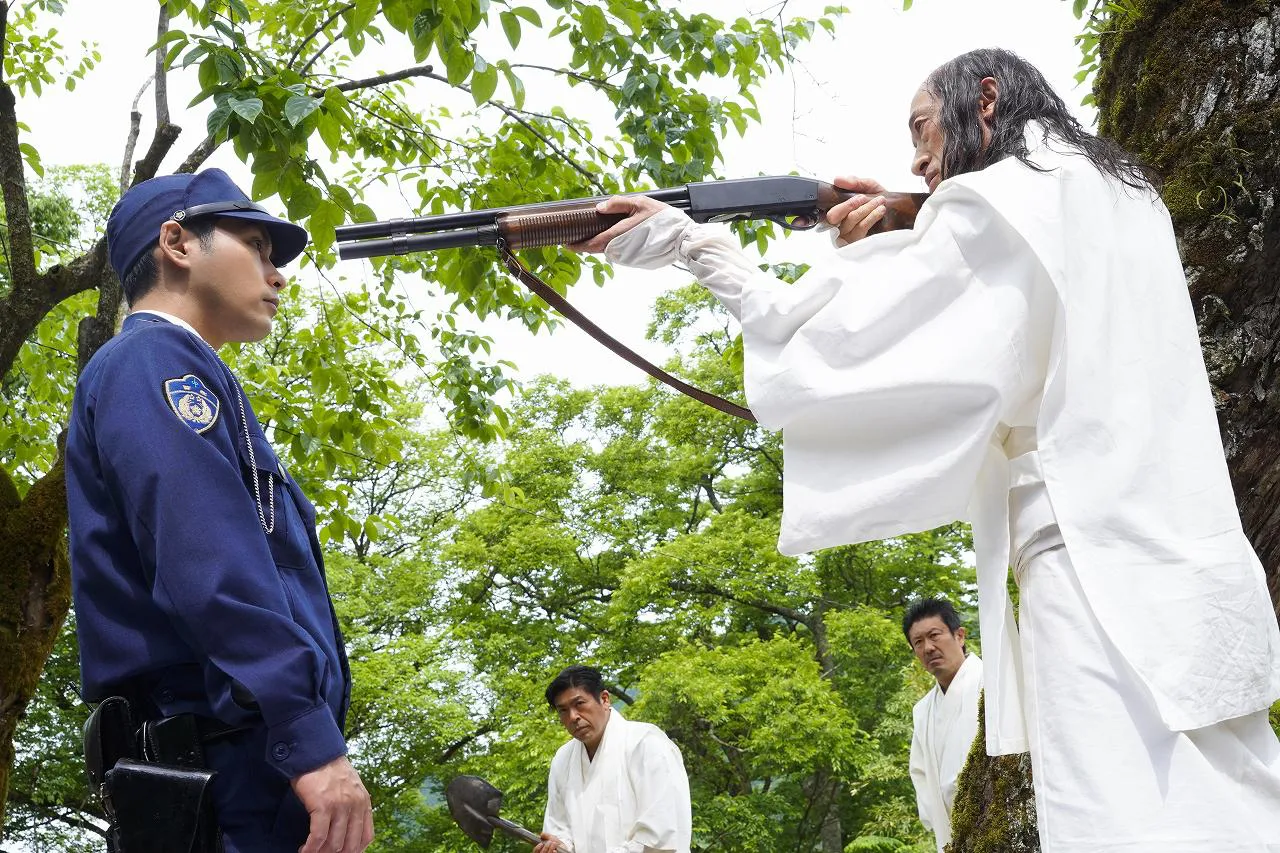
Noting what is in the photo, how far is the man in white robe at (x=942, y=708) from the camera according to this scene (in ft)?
19.7

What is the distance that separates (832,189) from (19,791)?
1874 cm

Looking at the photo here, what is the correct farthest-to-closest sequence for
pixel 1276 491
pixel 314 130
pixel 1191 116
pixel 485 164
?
pixel 485 164 < pixel 314 130 < pixel 1191 116 < pixel 1276 491

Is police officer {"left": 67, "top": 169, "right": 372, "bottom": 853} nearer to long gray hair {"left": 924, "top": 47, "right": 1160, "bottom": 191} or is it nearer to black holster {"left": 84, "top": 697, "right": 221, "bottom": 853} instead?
black holster {"left": 84, "top": 697, "right": 221, "bottom": 853}

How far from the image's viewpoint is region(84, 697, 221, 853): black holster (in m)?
1.79

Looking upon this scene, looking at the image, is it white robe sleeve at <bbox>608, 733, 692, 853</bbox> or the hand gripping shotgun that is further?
white robe sleeve at <bbox>608, 733, 692, 853</bbox>

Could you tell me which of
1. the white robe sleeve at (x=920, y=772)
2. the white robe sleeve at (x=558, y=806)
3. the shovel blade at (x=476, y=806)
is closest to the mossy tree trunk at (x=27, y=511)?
the shovel blade at (x=476, y=806)

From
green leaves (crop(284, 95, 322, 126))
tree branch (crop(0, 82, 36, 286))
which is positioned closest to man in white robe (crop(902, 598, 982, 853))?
green leaves (crop(284, 95, 322, 126))

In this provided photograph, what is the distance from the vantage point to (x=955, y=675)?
6215mm

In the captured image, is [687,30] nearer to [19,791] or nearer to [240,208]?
[240,208]

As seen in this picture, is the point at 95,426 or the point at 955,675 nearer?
the point at 95,426

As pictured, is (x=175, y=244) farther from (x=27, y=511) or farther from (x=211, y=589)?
(x=27, y=511)

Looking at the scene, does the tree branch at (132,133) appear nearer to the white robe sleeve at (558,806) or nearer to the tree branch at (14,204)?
the tree branch at (14,204)

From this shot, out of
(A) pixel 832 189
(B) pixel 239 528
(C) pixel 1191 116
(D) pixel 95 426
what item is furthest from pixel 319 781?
(C) pixel 1191 116

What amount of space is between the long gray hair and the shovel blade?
5.04 meters
